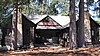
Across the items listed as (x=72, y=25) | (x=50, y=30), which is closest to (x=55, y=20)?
(x=50, y=30)

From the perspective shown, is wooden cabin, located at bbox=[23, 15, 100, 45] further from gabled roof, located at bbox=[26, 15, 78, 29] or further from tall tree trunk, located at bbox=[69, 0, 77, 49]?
tall tree trunk, located at bbox=[69, 0, 77, 49]

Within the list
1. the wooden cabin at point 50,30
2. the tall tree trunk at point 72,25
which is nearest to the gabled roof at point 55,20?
the wooden cabin at point 50,30

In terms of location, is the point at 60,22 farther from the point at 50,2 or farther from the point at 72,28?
the point at 50,2

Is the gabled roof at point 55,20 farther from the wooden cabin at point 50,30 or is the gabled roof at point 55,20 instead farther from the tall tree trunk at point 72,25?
the tall tree trunk at point 72,25

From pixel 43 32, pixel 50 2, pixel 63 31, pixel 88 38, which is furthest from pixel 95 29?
pixel 50 2

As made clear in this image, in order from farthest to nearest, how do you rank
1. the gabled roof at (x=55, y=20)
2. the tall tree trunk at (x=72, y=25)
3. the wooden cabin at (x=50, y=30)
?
the wooden cabin at (x=50, y=30)
the gabled roof at (x=55, y=20)
the tall tree trunk at (x=72, y=25)

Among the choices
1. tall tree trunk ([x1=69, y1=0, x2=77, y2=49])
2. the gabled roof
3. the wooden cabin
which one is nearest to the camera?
tall tree trunk ([x1=69, y1=0, x2=77, y2=49])

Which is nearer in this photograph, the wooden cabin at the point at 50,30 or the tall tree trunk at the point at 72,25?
the tall tree trunk at the point at 72,25

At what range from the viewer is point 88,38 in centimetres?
4097

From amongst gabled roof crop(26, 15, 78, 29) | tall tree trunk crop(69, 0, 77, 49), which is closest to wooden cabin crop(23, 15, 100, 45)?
gabled roof crop(26, 15, 78, 29)

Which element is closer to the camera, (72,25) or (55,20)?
(72,25)

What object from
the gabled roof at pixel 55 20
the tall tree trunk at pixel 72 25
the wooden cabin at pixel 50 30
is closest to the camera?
the tall tree trunk at pixel 72 25

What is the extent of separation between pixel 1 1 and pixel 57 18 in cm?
1939

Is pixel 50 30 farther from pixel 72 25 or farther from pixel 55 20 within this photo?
pixel 72 25
